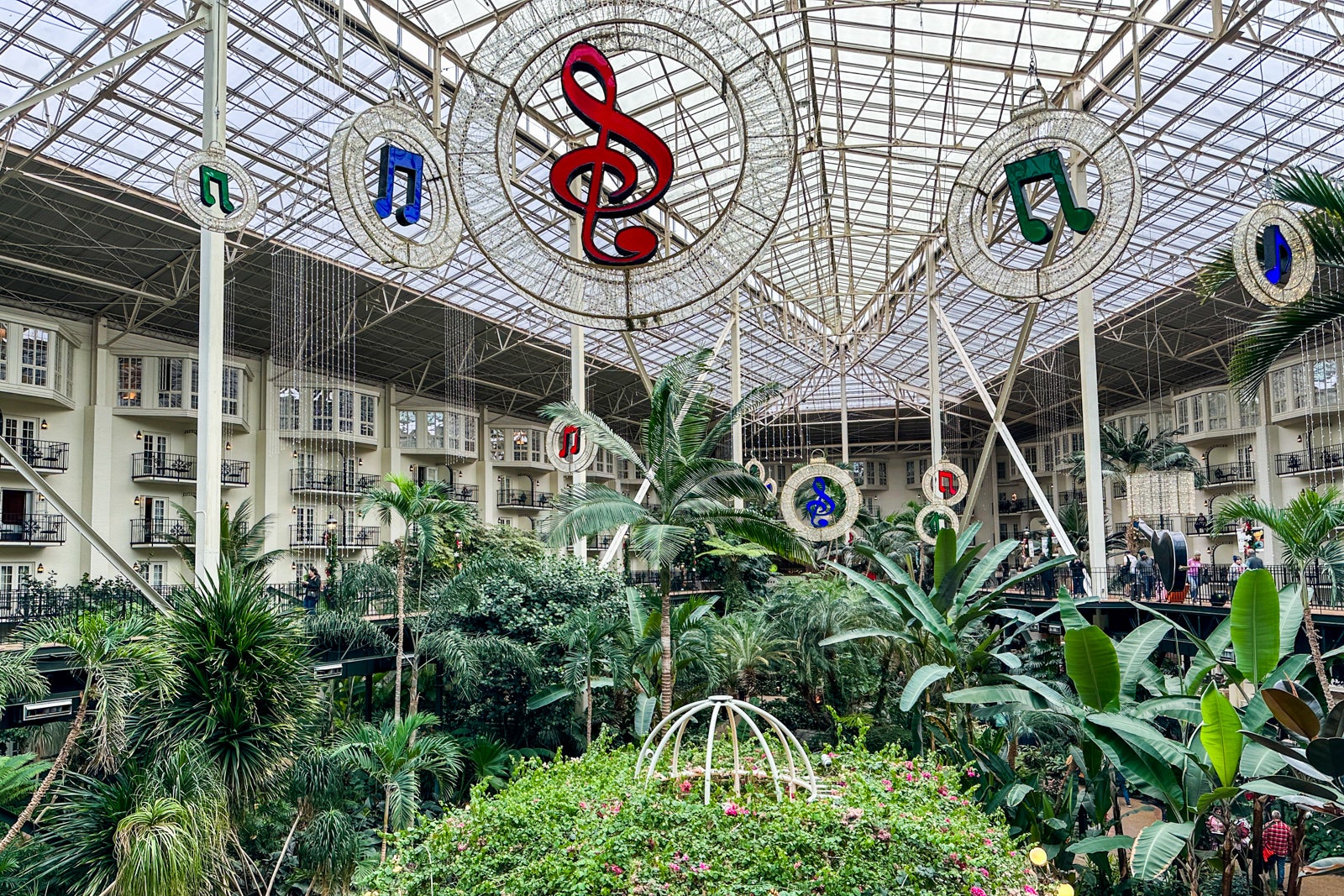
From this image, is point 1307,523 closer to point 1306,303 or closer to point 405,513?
point 1306,303

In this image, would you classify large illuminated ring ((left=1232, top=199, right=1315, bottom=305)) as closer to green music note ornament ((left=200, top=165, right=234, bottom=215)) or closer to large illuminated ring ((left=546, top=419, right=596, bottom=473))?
green music note ornament ((left=200, top=165, right=234, bottom=215))

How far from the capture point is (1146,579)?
57.7ft

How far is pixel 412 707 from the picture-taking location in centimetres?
1345

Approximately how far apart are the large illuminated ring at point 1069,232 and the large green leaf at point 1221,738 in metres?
3.44

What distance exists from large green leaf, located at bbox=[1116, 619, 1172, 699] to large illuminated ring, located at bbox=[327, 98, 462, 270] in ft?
22.1

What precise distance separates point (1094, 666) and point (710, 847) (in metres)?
3.65

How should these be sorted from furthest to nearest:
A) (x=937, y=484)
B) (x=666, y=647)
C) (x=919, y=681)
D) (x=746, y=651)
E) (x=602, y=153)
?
(x=937, y=484) < (x=746, y=651) < (x=666, y=647) < (x=919, y=681) < (x=602, y=153)

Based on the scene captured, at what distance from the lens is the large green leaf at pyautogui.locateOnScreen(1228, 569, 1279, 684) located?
6.74m

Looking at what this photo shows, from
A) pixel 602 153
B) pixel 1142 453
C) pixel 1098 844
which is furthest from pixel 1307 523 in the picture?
pixel 1142 453

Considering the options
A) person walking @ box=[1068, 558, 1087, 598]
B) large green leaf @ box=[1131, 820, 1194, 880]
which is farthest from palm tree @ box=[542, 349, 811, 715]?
person walking @ box=[1068, 558, 1087, 598]

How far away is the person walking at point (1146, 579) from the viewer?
55.8 ft

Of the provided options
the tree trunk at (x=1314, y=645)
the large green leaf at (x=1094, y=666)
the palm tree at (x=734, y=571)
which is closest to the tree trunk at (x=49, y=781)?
the large green leaf at (x=1094, y=666)

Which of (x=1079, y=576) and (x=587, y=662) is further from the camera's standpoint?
(x=1079, y=576)

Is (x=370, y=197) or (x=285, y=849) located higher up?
(x=370, y=197)
